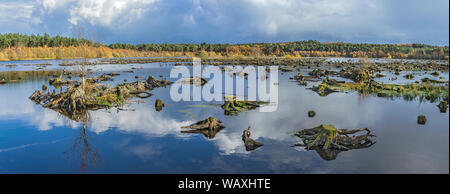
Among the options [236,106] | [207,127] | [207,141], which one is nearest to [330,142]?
[207,141]

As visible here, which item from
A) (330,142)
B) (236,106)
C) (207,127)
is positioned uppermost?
(236,106)

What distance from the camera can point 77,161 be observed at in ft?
42.9

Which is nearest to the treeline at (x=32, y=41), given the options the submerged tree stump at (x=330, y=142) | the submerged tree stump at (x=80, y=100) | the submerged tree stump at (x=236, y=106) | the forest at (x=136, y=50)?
the forest at (x=136, y=50)

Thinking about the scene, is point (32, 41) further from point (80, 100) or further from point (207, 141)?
point (207, 141)

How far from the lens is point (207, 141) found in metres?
15.4

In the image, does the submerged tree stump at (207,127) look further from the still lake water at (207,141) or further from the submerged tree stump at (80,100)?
the submerged tree stump at (80,100)

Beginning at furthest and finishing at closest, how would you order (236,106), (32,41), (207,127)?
(32,41)
(236,106)
(207,127)

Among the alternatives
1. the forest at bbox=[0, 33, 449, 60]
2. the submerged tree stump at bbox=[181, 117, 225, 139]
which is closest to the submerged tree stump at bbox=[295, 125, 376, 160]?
the submerged tree stump at bbox=[181, 117, 225, 139]

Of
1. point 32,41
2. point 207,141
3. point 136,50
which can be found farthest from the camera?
point 136,50

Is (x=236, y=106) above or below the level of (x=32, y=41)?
below

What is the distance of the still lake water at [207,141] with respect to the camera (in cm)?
1229

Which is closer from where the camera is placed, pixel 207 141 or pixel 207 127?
pixel 207 141
